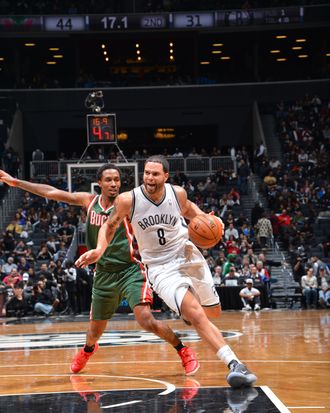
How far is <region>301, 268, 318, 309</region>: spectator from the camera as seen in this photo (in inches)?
938

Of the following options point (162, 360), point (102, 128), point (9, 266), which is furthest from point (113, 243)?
point (102, 128)

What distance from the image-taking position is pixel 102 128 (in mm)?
27891

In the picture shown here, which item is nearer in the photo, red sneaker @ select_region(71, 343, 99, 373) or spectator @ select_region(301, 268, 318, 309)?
red sneaker @ select_region(71, 343, 99, 373)

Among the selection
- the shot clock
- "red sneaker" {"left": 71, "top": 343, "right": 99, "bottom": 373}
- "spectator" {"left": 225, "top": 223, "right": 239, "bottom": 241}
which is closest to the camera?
"red sneaker" {"left": 71, "top": 343, "right": 99, "bottom": 373}

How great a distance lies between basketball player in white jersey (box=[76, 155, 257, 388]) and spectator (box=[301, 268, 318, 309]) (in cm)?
1516

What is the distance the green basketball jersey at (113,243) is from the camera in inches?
385

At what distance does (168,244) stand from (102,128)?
761 inches

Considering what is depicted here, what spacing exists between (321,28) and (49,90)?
12930 millimetres

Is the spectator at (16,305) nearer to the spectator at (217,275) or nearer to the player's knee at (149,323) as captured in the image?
the spectator at (217,275)

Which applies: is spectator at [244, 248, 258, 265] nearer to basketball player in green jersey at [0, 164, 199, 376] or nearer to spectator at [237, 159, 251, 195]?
spectator at [237, 159, 251, 195]

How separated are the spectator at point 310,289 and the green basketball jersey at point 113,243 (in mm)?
14636

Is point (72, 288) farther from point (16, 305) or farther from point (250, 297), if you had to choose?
point (250, 297)

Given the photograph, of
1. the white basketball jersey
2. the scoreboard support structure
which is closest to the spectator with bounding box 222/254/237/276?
the scoreboard support structure

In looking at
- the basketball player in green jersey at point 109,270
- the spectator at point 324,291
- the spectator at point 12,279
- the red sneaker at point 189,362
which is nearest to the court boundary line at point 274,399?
the red sneaker at point 189,362
